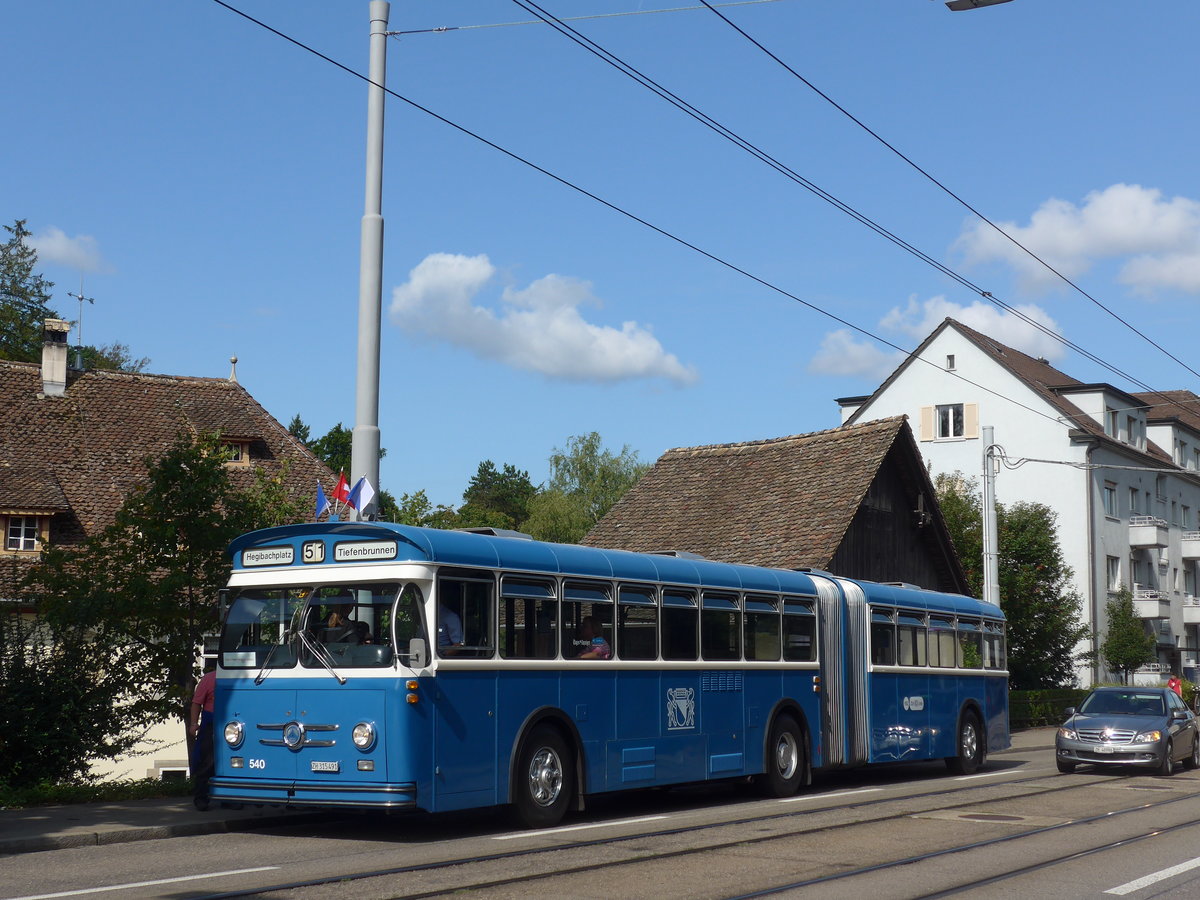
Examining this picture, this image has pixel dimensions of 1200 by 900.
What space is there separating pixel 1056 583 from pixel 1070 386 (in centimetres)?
1333

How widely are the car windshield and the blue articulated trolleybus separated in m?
7.97

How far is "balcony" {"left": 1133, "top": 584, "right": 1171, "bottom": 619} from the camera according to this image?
60.0 metres

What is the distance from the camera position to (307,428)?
11519 centimetres

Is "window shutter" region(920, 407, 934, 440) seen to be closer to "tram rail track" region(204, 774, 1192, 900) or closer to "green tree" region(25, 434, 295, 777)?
"tram rail track" region(204, 774, 1192, 900)

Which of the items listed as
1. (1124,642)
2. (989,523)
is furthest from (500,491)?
(989,523)

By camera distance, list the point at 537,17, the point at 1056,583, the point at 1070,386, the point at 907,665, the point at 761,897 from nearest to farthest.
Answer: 1. the point at 761,897
2. the point at 537,17
3. the point at 907,665
4. the point at 1056,583
5. the point at 1070,386

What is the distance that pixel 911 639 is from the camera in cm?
2208

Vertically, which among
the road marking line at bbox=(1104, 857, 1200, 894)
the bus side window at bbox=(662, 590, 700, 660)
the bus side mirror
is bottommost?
the road marking line at bbox=(1104, 857, 1200, 894)

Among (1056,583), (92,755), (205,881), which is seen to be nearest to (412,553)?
(205,881)

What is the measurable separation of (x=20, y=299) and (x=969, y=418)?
1706 inches

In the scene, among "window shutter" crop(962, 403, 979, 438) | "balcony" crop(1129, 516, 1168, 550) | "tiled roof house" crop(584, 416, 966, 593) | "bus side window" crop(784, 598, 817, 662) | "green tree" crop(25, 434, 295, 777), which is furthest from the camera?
"balcony" crop(1129, 516, 1168, 550)

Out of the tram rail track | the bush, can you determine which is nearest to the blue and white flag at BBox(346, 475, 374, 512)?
the tram rail track

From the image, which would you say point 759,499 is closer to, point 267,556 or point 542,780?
point 542,780

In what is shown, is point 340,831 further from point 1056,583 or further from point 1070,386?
point 1070,386
